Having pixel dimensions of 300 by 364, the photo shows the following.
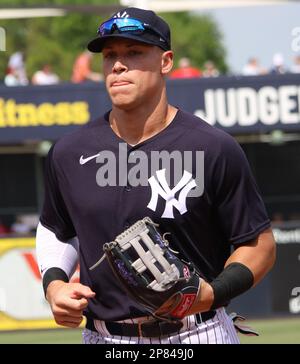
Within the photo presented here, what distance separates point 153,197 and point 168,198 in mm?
70

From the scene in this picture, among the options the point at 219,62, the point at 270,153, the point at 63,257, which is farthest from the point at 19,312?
the point at 219,62

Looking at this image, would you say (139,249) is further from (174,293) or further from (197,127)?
(197,127)

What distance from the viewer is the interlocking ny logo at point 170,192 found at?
15.0ft

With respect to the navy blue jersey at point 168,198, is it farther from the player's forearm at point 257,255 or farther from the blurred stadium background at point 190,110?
the blurred stadium background at point 190,110

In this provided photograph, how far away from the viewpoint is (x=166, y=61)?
4.77 m

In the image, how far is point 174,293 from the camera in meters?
4.23

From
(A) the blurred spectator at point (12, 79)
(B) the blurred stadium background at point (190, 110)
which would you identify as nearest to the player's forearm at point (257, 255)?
(B) the blurred stadium background at point (190, 110)

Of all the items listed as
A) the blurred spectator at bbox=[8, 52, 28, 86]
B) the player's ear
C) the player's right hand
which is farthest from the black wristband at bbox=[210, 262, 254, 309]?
the blurred spectator at bbox=[8, 52, 28, 86]

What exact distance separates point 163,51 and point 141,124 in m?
0.36

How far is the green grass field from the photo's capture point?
12.4 metres

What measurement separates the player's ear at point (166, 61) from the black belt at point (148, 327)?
115 cm

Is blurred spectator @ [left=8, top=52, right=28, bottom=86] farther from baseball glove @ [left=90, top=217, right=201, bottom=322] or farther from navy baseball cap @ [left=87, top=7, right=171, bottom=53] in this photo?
baseball glove @ [left=90, top=217, right=201, bottom=322]

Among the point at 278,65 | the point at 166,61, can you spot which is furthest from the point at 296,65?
the point at 166,61

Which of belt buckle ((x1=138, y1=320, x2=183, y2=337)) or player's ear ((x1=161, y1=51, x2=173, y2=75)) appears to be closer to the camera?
belt buckle ((x1=138, y1=320, x2=183, y2=337))
